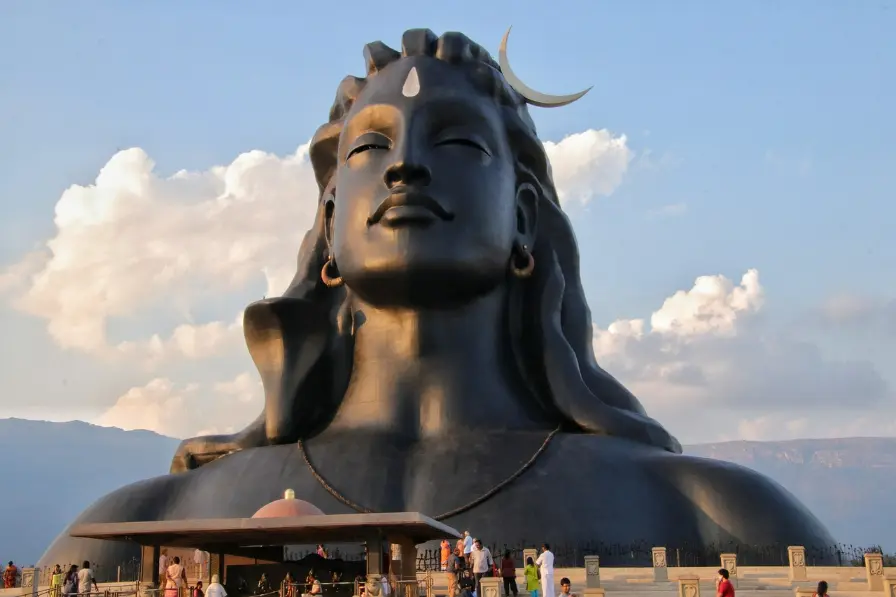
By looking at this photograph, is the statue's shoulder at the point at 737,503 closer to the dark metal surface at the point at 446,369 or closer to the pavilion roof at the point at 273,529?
the dark metal surface at the point at 446,369

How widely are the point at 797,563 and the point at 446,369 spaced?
6405mm

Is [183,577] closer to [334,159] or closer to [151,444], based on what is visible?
[334,159]

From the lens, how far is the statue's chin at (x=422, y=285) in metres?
19.7

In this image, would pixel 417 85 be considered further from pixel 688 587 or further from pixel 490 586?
pixel 688 587

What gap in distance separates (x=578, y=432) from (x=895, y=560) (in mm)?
6707

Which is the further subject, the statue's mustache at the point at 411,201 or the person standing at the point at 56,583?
the statue's mustache at the point at 411,201

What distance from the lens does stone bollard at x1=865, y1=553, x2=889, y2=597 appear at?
16422mm

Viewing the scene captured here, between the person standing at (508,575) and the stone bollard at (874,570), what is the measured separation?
5244 millimetres

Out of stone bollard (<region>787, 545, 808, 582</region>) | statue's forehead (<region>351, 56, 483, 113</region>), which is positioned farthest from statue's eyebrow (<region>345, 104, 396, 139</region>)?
stone bollard (<region>787, 545, 808, 582</region>)

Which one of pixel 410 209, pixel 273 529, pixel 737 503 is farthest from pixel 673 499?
pixel 273 529

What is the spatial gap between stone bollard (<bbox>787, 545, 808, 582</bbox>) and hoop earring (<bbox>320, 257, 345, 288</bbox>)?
906 cm

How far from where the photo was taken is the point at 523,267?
21.4 m

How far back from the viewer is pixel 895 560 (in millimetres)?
22047

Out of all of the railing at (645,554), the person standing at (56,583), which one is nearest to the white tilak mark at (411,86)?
the railing at (645,554)
